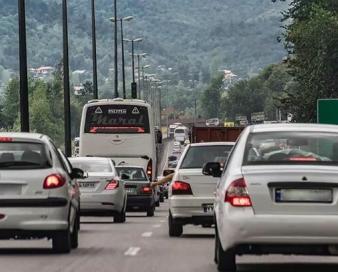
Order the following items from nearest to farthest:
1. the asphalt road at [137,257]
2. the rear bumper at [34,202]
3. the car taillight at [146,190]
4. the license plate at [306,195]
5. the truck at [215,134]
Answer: the license plate at [306,195], the asphalt road at [137,257], the rear bumper at [34,202], the car taillight at [146,190], the truck at [215,134]

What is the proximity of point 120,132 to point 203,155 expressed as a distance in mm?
26299

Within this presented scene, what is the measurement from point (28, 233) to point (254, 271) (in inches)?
149

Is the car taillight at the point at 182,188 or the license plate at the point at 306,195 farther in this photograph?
the car taillight at the point at 182,188

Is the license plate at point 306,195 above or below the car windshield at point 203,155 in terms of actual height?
above

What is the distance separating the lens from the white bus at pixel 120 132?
1959 inches

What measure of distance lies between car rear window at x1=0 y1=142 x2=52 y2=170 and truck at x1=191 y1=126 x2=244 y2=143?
121 feet

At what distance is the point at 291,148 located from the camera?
49.2 feet

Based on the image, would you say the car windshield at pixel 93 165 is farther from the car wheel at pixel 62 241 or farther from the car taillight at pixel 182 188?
the car wheel at pixel 62 241

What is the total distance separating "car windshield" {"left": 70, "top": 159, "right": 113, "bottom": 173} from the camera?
30.3 m

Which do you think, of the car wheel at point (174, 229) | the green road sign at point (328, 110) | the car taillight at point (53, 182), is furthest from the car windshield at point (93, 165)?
the green road sign at point (328, 110)

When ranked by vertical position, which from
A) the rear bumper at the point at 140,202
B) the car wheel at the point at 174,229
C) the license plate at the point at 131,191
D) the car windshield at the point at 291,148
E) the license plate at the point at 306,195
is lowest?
the rear bumper at the point at 140,202

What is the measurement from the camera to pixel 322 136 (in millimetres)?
15133

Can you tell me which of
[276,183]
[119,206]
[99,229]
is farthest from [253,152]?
[119,206]

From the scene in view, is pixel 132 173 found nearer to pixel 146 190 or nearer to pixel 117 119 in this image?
pixel 146 190
